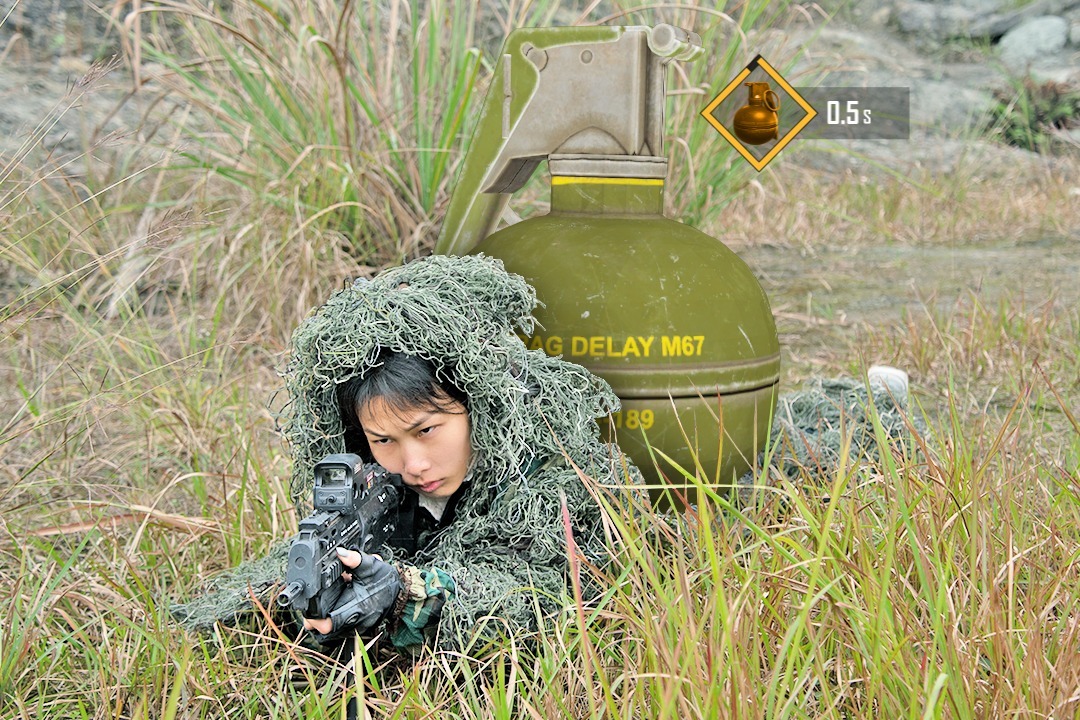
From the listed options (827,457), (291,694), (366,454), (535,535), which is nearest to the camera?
(291,694)

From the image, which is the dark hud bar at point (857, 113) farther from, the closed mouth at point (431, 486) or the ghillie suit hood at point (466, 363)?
the closed mouth at point (431, 486)

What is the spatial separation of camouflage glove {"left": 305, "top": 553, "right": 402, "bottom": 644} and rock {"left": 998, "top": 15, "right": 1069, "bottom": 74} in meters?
9.53

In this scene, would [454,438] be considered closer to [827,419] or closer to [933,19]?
[827,419]

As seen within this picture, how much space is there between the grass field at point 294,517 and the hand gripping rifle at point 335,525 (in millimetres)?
157

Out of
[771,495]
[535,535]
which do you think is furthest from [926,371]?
[535,535]

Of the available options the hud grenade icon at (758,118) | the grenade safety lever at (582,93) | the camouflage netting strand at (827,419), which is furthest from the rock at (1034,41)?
the grenade safety lever at (582,93)

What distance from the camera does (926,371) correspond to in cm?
323

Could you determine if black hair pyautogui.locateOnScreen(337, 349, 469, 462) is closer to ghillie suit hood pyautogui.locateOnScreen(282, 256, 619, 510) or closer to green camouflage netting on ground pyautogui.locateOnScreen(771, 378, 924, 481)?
ghillie suit hood pyautogui.locateOnScreen(282, 256, 619, 510)

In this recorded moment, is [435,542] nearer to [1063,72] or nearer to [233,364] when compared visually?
[233,364]

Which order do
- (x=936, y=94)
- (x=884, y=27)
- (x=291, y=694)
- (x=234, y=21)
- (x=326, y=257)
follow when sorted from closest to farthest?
(x=291, y=694), (x=326, y=257), (x=234, y=21), (x=936, y=94), (x=884, y=27)

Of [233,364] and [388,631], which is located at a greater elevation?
[388,631]

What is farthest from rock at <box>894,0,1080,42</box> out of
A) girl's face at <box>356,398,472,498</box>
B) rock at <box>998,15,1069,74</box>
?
girl's face at <box>356,398,472,498</box>

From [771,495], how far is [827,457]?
346 mm

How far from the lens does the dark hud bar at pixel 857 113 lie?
196 inches
